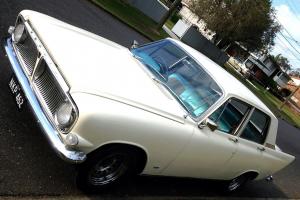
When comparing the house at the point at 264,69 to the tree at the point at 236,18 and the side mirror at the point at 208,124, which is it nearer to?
the tree at the point at 236,18

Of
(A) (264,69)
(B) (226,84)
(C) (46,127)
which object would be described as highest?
(B) (226,84)

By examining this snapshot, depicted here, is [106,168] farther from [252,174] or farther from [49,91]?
[252,174]

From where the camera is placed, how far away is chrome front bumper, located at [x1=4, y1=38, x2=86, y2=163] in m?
3.78

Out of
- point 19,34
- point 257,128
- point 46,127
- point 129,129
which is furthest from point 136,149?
point 257,128

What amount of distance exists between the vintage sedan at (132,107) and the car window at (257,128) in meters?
0.02

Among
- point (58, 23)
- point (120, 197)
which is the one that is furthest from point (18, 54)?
point (120, 197)

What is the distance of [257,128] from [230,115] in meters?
0.88

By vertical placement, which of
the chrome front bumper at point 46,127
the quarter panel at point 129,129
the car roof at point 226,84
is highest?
the car roof at point 226,84

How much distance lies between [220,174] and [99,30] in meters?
8.87

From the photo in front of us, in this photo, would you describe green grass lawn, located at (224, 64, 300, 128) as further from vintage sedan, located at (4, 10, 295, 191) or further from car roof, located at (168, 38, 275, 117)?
vintage sedan, located at (4, 10, 295, 191)

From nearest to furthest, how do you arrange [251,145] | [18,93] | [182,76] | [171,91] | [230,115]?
[18,93]
[171,91]
[182,76]
[230,115]
[251,145]

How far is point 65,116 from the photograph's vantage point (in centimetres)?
388

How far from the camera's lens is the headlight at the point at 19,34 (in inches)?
200

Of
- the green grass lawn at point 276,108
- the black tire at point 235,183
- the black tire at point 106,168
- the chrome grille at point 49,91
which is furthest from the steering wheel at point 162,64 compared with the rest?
the green grass lawn at point 276,108
